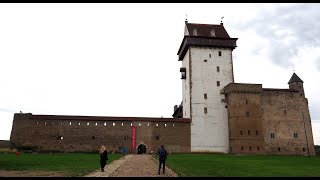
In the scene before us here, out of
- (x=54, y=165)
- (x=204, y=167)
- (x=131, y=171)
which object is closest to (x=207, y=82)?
(x=204, y=167)

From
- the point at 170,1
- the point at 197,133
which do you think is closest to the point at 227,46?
the point at 197,133

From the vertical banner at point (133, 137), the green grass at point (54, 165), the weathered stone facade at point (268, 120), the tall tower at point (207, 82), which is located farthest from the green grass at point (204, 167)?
the tall tower at point (207, 82)

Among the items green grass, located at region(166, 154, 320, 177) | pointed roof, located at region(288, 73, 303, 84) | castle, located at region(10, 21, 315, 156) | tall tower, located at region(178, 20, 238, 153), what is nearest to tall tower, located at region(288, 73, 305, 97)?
pointed roof, located at region(288, 73, 303, 84)

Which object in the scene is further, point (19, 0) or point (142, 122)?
point (142, 122)

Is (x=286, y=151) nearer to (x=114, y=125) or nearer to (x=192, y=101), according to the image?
(x=192, y=101)

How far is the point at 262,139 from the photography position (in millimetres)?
40375

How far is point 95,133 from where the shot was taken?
130 feet

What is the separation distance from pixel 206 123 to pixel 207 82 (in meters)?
5.67

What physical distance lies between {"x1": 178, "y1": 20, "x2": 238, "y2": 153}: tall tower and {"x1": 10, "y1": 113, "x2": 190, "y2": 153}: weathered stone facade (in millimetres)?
2346

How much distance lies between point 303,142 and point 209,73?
15.8m

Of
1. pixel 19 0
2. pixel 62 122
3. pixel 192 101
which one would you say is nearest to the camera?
pixel 19 0

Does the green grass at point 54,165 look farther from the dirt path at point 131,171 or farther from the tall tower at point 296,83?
the tall tower at point 296,83

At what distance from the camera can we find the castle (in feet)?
129

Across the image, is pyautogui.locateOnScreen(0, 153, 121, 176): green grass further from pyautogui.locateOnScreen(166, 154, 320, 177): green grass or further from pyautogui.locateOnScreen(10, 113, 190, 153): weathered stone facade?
pyautogui.locateOnScreen(10, 113, 190, 153): weathered stone facade
